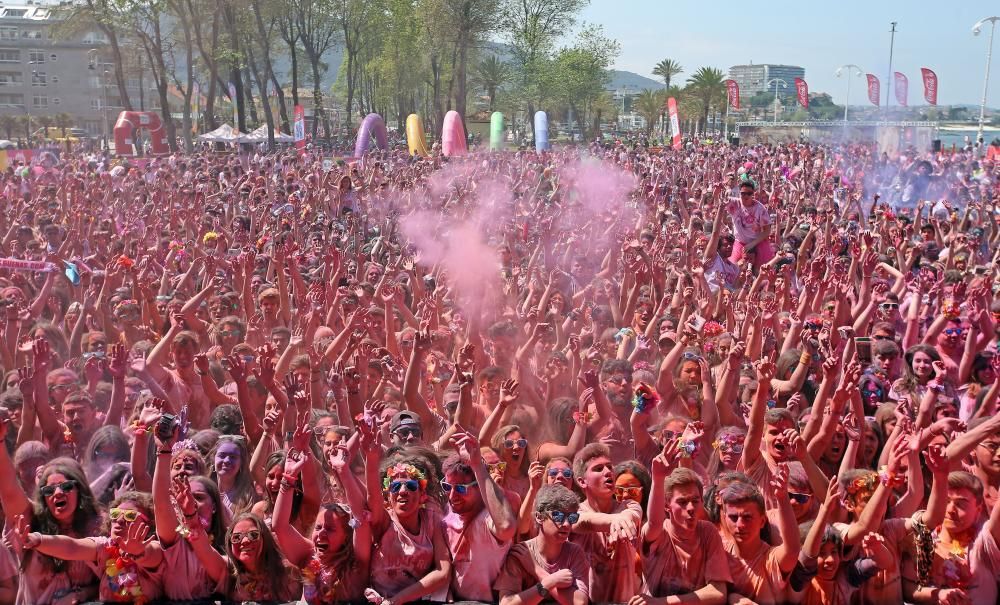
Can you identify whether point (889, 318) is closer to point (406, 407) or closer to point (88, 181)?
point (406, 407)

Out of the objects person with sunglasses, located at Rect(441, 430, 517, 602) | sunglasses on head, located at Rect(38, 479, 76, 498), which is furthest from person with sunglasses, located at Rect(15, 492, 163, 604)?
person with sunglasses, located at Rect(441, 430, 517, 602)

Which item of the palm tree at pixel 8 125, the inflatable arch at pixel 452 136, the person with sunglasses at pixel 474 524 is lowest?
the person with sunglasses at pixel 474 524

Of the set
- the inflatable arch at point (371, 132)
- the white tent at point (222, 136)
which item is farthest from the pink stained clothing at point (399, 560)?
the white tent at point (222, 136)

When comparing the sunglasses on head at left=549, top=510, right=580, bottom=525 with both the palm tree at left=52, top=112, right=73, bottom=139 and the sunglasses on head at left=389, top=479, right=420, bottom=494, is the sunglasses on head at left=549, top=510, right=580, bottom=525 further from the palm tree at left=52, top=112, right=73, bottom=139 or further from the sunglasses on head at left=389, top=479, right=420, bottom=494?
the palm tree at left=52, top=112, right=73, bottom=139

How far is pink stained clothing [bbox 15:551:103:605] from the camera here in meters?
3.25

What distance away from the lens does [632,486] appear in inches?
136

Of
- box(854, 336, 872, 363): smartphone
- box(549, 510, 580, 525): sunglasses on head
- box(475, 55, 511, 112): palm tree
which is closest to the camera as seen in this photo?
box(549, 510, 580, 525): sunglasses on head

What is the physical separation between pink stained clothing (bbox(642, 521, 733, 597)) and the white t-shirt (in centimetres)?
535

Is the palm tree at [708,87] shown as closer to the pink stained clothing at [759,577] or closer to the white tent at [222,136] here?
the white tent at [222,136]

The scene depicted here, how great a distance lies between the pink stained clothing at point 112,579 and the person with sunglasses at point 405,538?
0.79 metres

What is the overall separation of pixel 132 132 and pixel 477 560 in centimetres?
3652

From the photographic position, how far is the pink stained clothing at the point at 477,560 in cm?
328

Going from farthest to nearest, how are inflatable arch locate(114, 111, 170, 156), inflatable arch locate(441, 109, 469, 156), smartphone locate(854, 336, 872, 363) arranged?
inflatable arch locate(114, 111, 170, 156)
inflatable arch locate(441, 109, 469, 156)
smartphone locate(854, 336, 872, 363)

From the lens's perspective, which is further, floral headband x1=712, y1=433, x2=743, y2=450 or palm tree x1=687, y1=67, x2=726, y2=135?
palm tree x1=687, y1=67, x2=726, y2=135
